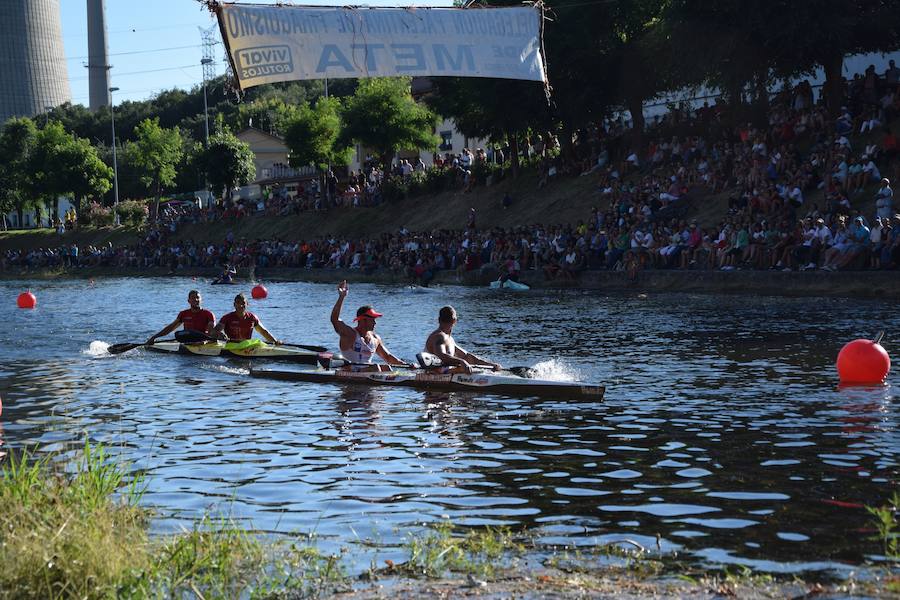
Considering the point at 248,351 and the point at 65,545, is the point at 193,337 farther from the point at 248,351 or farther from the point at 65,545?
the point at 65,545

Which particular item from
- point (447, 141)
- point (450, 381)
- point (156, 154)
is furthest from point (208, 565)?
point (156, 154)

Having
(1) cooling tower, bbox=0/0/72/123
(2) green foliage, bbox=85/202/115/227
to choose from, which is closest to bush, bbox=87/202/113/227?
(2) green foliage, bbox=85/202/115/227

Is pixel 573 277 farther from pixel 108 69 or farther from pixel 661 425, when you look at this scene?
pixel 108 69

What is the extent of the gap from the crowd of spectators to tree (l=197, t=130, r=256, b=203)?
26800 millimetres

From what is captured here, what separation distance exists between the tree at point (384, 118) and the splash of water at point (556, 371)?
146 ft

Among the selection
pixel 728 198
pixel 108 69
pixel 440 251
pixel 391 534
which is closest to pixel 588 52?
pixel 440 251

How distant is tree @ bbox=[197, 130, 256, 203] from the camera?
252 feet

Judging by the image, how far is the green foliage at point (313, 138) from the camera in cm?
6769

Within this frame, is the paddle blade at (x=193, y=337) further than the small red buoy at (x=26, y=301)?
No

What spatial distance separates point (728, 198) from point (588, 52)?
44.6 feet

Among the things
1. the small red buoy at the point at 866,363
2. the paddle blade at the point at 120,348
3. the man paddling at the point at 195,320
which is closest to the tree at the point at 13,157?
the paddle blade at the point at 120,348

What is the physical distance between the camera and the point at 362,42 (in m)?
19.8

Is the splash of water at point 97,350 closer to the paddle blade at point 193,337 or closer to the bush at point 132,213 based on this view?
the paddle blade at point 193,337

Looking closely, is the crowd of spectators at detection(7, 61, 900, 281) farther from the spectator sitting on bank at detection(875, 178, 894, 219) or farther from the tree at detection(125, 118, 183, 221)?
the tree at detection(125, 118, 183, 221)
